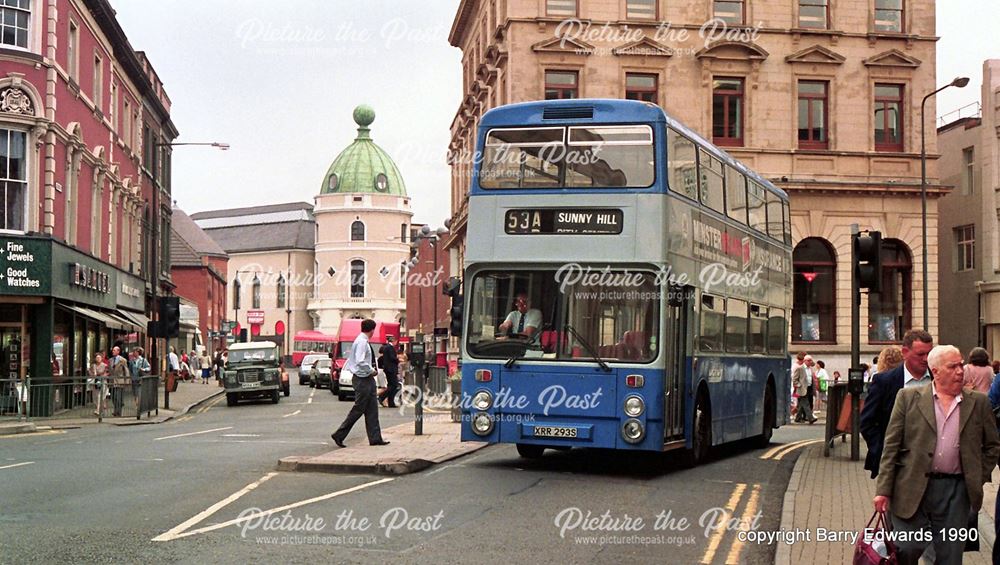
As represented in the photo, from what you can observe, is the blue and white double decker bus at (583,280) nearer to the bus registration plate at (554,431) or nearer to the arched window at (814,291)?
the bus registration plate at (554,431)

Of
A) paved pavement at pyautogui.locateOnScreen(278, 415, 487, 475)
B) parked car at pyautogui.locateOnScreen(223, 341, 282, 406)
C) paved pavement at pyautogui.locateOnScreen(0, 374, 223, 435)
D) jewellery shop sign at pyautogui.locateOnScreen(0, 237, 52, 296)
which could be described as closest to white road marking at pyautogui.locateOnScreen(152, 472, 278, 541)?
paved pavement at pyautogui.locateOnScreen(278, 415, 487, 475)

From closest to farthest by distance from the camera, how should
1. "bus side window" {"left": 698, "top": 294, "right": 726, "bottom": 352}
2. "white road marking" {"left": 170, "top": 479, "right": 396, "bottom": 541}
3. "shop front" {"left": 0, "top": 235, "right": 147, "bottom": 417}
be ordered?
"white road marking" {"left": 170, "top": 479, "right": 396, "bottom": 541} → "bus side window" {"left": 698, "top": 294, "right": 726, "bottom": 352} → "shop front" {"left": 0, "top": 235, "right": 147, "bottom": 417}

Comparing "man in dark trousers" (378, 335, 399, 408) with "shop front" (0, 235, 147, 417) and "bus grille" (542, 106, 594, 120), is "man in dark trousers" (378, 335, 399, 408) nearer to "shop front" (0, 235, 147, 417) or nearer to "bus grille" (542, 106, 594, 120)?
"shop front" (0, 235, 147, 417)

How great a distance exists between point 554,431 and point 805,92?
34.8 meters

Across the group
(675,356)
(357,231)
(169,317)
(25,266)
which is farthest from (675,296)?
(357,231)

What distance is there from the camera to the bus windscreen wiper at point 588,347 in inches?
583

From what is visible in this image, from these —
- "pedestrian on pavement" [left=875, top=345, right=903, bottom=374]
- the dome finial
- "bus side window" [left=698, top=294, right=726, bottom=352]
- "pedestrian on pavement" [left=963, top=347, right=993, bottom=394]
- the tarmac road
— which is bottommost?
the tarmac road

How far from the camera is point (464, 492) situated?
1312 centimetres

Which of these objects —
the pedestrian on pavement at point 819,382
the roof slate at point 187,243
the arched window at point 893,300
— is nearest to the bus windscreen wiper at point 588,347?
the pedestrian on pavement at point 819,382

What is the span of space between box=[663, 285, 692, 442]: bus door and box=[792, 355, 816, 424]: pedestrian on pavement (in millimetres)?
17550

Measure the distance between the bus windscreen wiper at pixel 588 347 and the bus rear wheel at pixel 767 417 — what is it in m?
7.12

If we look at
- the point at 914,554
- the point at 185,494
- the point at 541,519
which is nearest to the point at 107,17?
the point at 185,494

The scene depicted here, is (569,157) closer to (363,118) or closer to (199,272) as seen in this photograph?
(199,272)

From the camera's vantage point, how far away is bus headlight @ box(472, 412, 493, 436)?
50.2 feet
